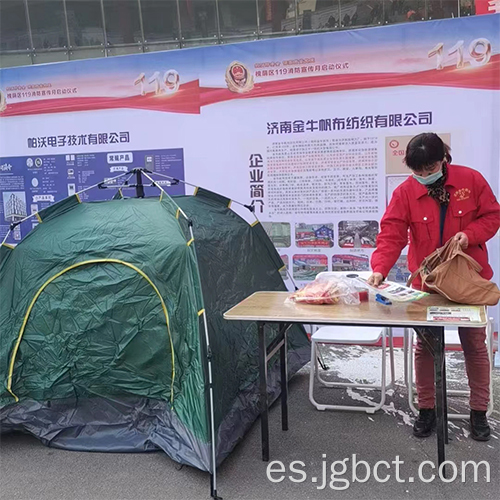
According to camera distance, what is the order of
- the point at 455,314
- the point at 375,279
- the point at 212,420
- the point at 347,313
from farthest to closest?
the point at 375,279 < the point at 212,420 < the point at 347,313 < the point at 455,314

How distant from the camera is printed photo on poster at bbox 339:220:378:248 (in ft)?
14.8

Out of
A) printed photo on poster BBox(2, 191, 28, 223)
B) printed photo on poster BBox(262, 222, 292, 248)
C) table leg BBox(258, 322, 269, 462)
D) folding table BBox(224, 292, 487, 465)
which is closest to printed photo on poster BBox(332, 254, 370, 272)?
printed photo on poster BBox(262, 222, 292, 248)

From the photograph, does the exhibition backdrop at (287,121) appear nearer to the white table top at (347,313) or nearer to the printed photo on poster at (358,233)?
the printed photo on poster at (358,233)

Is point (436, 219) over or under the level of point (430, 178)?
under

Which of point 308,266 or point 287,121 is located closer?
point 287,121

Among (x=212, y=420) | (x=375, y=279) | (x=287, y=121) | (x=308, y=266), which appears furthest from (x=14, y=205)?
(x=375, y=279)

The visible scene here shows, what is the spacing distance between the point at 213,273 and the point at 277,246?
5.41 ft

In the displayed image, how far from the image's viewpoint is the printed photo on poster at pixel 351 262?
4.54 metres

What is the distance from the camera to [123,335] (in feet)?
9.84

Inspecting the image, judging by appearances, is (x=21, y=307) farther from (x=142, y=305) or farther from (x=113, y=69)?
(x=113, y=69)

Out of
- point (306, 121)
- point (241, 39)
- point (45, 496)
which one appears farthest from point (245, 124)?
point (45, 496)

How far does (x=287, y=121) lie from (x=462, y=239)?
231 cm

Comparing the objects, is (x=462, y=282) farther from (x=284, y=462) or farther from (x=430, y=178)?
(x=284, y=462)

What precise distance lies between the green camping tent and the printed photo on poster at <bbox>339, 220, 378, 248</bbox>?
1.56 meters
